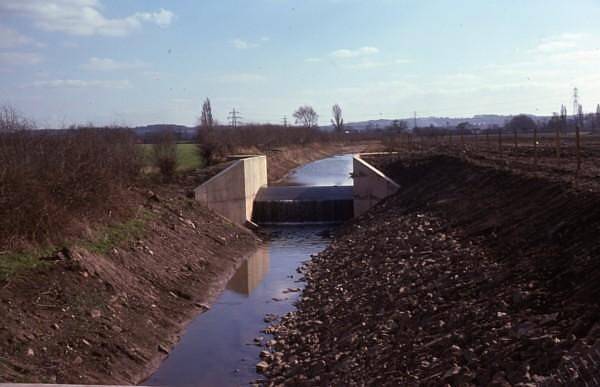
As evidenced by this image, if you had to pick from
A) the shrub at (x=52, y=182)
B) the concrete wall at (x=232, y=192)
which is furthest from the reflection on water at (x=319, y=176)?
the shrub at (x=52, y=182)

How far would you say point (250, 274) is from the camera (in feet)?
77.7

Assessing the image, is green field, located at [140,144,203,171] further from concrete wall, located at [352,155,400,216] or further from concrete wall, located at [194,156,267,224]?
concrete wall, located at [352,155,400,216]

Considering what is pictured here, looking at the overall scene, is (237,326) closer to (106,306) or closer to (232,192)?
(106,306)

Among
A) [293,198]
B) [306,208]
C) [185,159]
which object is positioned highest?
[185,159]

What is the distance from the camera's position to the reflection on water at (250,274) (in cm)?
2170

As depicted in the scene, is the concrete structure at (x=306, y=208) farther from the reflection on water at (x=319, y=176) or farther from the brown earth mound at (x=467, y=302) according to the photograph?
the reflection on water at (x=319, y=176)

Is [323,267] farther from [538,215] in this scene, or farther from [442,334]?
[442,334]

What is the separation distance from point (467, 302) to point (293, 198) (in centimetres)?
2622

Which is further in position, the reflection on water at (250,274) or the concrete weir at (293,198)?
the concrete weir at (293,198)

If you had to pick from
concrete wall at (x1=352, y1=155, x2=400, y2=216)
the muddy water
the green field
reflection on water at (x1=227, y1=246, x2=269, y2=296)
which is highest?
the green field

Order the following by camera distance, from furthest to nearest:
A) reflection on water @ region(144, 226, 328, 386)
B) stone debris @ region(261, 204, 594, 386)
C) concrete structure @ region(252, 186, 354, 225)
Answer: concrete structure @ region(252, 186, 354, 225), reflection on water @ region(144, 226, 328, 386), stone debris @ region(261, 204, 594, 386)

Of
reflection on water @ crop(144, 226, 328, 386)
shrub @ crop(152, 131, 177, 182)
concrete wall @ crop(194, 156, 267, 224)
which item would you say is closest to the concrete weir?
concrete wall @ crop(194, 156, 267, 224)

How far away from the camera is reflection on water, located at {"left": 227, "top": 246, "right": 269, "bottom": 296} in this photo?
71.2ft

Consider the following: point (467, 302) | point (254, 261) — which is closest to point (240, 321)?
point (467, 302)
